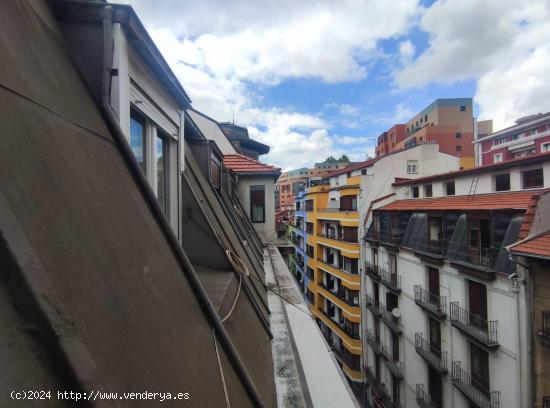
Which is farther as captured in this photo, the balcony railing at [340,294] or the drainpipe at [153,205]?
the balcony railing at [340,294]

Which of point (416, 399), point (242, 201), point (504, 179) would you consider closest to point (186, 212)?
point (242, 201)

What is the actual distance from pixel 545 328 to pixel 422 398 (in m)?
9.56

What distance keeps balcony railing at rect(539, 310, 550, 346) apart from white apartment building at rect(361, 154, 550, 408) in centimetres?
63

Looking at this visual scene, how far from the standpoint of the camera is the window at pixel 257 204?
10.7m

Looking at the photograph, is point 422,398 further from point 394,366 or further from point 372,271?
point 372,271

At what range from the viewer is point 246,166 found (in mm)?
10734

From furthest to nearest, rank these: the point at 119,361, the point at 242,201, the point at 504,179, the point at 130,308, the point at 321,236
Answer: the point at 321,236
the point at 504,179
the point at 242,201
the point at 130,308
the point at 119,361

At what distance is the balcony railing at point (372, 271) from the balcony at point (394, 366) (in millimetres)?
5230

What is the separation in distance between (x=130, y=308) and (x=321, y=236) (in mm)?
31209

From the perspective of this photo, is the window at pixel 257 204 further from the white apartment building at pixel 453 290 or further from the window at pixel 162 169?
the white apartment building at pixel 453 290

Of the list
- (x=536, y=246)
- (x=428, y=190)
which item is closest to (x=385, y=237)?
(x=428, y=190)

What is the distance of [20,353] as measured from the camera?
2.28ft

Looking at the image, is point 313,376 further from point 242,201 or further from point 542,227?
point 542,227

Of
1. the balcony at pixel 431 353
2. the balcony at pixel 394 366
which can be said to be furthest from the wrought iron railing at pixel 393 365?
the balcony at pixel 431 353
